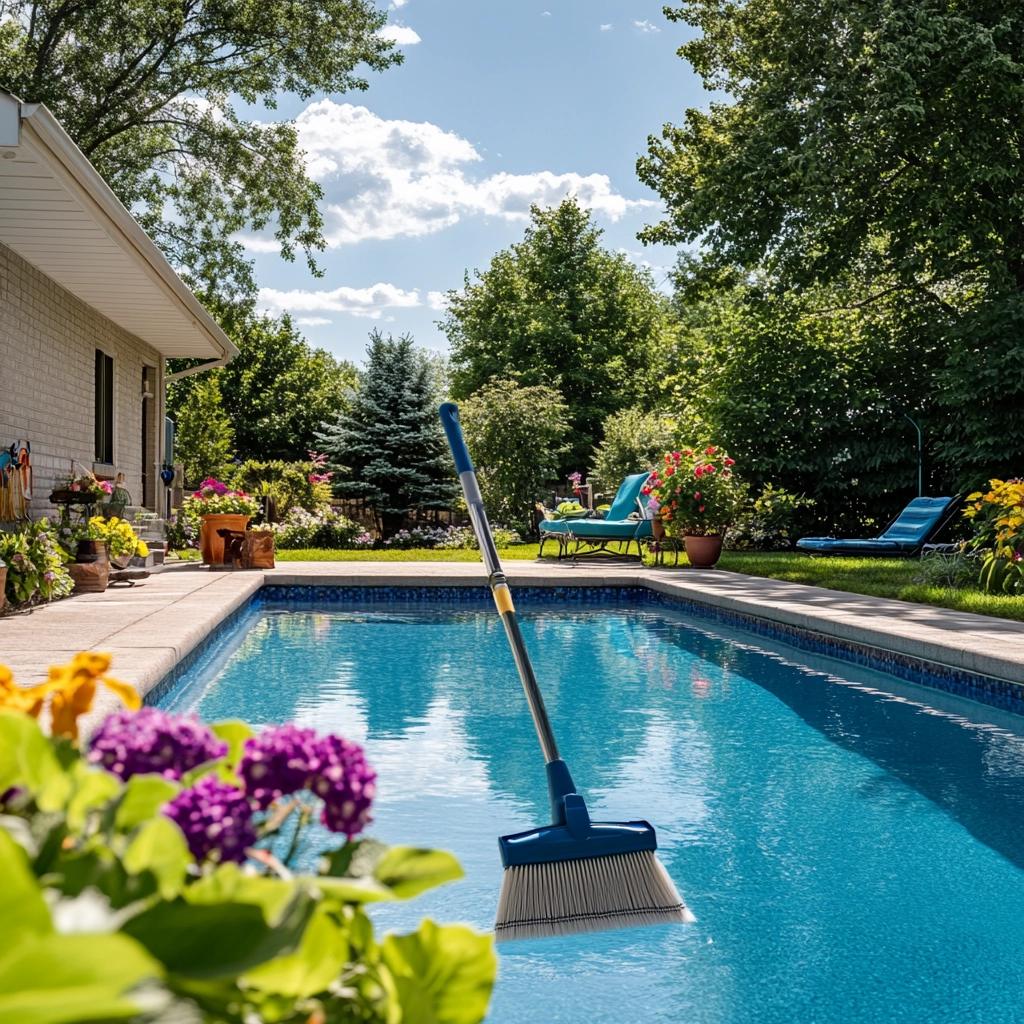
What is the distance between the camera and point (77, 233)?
790cm

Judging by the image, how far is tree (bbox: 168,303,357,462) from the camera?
94.3ft

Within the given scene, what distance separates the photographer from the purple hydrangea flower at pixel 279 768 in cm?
78

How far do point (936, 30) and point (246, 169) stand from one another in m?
10.1

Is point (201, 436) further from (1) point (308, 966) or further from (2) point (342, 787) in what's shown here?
(1) point (308, 966)

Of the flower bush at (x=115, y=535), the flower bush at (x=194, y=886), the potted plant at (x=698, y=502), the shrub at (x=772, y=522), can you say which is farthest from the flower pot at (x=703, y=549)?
the flower bush at (x=194, y=886)

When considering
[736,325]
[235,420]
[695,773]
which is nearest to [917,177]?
[736,325]

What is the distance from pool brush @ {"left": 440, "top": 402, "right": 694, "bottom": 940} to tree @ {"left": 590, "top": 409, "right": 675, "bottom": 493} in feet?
56.3

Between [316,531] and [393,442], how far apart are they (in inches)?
119

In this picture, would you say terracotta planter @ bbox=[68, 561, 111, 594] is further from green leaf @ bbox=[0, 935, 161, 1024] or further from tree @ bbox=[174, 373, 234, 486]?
tree @ bbox=[174, 373, 234, 486]

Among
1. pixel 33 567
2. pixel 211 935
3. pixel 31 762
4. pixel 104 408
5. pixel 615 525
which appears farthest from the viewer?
pixel 615 525

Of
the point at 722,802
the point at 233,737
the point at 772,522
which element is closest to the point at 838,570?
the point at 772,522

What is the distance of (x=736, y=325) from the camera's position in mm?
16500

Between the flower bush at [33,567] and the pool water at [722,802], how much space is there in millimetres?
1270

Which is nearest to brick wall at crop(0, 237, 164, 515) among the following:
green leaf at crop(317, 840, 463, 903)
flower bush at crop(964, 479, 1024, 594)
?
flower bush at crop(964, 479, 1024, 594)
